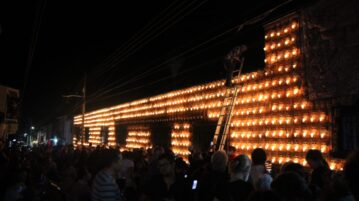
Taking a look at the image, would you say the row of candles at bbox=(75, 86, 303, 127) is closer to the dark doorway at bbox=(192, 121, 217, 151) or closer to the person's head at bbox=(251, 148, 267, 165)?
the dark doorway at bbox=(192, 121, 217, 151)

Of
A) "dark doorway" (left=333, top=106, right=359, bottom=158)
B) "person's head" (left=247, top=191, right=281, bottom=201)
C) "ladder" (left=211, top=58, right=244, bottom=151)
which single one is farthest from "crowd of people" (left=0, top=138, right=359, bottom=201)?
"ladder" (left=211, top=58, right=244, bottom=151)

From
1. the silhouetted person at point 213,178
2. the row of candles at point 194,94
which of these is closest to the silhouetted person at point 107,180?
the silhouetted person at point 213,178

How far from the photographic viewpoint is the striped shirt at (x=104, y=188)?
Result: 4.68 meters

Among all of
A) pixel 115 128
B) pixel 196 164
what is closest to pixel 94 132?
pixel 115 128

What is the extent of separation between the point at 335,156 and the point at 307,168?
3.34 feet

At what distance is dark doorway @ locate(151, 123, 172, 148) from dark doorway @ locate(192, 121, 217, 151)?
269 centimetres

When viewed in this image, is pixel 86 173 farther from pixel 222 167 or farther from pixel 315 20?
pixel 315 20

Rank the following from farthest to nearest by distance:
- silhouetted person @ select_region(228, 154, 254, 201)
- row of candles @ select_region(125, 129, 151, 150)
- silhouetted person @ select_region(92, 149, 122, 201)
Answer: row of candles @ select_region(125, 129, 151, 150)
silhouetted person @ select_region(92, 149, 122, 201)
silhouetted person @ select_region(228, 154, 254, 201)

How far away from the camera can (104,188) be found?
470 centimetres

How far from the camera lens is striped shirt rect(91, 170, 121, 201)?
4684mm

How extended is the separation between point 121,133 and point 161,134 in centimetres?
757

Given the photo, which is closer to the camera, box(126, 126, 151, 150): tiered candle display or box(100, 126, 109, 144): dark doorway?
box(126, 126, 151, 150): tiered candle display

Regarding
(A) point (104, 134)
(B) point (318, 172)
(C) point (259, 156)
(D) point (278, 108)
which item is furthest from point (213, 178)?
(A) point (104, 134)

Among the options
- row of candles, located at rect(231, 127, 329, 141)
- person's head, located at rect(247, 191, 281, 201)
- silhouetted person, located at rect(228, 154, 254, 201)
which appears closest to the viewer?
person's head, located at rect(247, 191, 281, 201)
